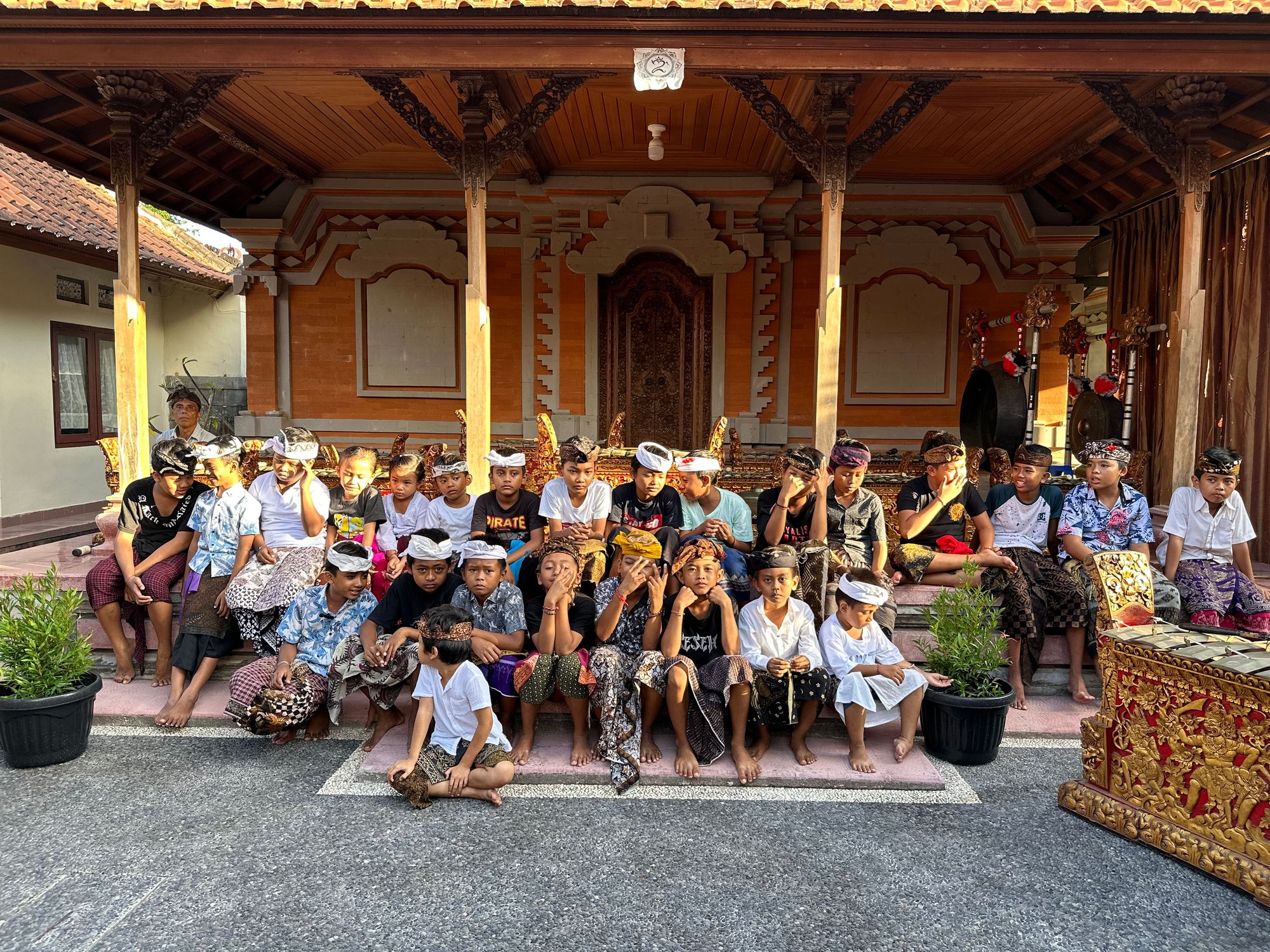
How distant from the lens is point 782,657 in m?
3.99

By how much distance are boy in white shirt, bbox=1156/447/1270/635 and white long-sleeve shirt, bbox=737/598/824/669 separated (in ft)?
8.86

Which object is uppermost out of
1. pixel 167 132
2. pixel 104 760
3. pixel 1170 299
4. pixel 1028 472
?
pixel 167 132

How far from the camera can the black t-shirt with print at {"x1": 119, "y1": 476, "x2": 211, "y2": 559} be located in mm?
4914

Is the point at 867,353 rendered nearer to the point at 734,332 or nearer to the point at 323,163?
the point at 734,332

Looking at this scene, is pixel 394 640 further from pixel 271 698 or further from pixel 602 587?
pixel 602 587

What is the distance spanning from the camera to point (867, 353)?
1012 centimetres

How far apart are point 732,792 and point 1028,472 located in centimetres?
308

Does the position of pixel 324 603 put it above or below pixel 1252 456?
below

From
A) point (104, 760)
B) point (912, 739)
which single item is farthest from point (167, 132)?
point (912, 739)

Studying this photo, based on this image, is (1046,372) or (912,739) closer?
(912,739)

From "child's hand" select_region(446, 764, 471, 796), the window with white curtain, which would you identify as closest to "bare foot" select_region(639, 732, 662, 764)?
"child's hand" select_region(446, 764, 471, 796)

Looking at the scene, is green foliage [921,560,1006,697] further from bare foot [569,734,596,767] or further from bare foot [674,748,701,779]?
bare foot [569,734,596,767]

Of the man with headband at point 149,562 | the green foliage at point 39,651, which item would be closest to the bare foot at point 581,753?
the green foliage at point 39,651

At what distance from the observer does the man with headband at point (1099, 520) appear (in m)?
5.00
